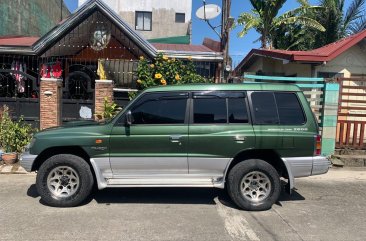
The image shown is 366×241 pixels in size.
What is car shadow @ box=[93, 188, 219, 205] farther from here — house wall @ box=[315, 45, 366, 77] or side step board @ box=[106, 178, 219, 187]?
house wall @ box=[315, 45, 366, 77]

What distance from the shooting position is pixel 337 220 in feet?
17.9

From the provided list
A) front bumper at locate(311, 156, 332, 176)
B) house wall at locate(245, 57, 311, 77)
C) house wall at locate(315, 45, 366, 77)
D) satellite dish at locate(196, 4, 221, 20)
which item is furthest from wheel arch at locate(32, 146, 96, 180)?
satellite dish at locate(196, 4, 221, 20)

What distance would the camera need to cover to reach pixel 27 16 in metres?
19.3

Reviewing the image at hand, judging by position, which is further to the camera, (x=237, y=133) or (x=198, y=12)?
(x=198, y=12)

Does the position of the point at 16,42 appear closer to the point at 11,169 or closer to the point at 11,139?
the point at 11,139

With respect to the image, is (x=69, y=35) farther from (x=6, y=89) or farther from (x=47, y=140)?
(x=47, y=140)

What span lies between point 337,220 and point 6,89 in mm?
10278

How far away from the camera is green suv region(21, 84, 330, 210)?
18.7 feet

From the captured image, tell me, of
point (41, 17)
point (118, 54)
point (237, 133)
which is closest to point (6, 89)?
point (118, 54)

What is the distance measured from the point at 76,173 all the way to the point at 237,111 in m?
2.71

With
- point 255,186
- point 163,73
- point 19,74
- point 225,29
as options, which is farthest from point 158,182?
Result: point 225,29

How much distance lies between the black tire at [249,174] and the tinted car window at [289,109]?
0.79 m

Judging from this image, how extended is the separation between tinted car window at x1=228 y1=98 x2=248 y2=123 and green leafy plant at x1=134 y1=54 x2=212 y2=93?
4.67 m

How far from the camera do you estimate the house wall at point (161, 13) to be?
27875 mm
